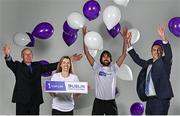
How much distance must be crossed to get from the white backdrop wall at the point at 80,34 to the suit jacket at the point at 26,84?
0.69 metres

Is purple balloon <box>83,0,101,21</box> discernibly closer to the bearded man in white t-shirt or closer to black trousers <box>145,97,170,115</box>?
the bearded man in white t-shirt

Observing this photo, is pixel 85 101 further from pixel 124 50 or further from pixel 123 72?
pixel 124 50

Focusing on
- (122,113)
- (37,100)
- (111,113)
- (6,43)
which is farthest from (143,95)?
(6,43)

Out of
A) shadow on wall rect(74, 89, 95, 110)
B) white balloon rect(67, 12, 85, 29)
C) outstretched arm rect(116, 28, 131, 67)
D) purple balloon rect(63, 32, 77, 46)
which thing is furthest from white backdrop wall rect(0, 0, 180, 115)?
white balloon rect(67, 12, 85, 29)

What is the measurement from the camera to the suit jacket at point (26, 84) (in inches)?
141

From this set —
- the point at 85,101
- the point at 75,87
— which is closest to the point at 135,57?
the point at 75,87

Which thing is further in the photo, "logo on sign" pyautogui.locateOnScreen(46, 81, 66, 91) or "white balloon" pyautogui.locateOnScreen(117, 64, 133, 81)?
"white balloon" pyautogui.locateOnScreen(117, 64, 133, 81)

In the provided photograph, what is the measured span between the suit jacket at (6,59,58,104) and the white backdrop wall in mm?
687

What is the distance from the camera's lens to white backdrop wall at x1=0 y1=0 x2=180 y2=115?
435 cm

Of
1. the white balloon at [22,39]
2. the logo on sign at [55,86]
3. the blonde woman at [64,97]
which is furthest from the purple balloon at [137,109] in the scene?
the white balloon at [22,39]

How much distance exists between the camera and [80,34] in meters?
4.38

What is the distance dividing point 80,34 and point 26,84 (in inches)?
41.9

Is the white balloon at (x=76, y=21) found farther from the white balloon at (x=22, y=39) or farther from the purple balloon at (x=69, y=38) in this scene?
the white balloon at (x=22, y=39)

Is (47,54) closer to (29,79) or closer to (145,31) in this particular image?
(29,79)
